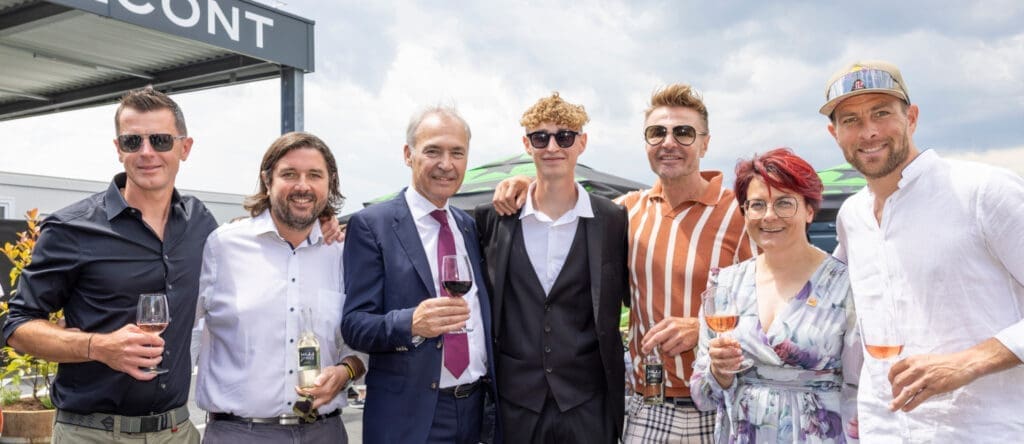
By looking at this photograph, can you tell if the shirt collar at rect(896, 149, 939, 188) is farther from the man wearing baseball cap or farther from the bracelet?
the bracelet

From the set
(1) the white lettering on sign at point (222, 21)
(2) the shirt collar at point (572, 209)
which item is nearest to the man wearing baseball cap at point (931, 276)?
(2) the shirt collar at point (572, 209)

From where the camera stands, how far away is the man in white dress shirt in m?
3.24

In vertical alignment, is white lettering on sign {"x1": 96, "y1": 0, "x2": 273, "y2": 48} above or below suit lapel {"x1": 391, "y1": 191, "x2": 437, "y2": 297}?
above

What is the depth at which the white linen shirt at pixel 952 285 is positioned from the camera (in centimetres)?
259

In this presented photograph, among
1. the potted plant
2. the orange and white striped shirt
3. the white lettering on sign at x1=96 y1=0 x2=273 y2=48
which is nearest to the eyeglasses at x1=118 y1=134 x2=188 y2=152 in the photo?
the orange and white striped shirt

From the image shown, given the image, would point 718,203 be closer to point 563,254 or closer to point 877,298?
point 563,254

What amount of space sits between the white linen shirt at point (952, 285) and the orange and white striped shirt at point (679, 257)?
2.88 ft

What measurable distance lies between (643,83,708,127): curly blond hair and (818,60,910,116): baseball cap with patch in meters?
1.00

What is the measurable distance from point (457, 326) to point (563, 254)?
2.59ft

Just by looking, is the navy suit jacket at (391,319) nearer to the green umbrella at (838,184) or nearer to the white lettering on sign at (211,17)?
the green umbrella at (838,184)

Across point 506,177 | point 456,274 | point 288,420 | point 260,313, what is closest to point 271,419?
point 288,420

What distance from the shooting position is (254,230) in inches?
136

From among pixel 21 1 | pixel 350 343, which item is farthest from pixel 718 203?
pixel 21 1

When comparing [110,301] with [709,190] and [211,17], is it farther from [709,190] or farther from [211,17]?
[211,17]
